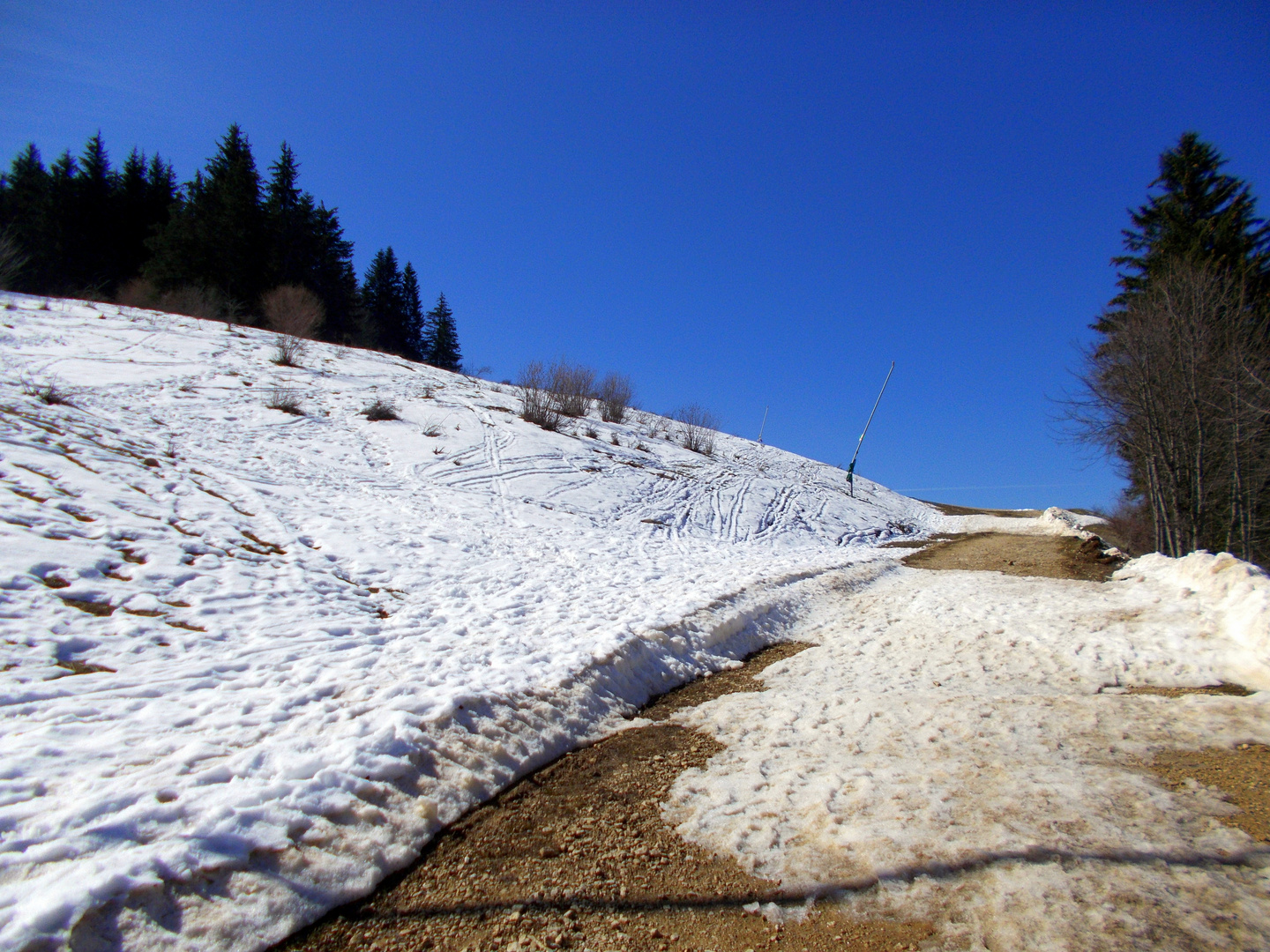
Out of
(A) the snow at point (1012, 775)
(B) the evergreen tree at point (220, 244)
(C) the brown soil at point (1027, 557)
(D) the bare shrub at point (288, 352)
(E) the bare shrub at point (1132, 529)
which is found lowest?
(A) the snow at point (1012, 775)

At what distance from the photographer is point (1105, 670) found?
5.60 metres

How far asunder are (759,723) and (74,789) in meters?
4.12

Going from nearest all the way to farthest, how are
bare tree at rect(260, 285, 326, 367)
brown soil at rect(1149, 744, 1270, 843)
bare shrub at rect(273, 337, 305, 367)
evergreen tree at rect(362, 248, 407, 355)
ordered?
brown soil at rect(1149, 744, 1270, 843) → bare shrub at rect(273, 337, 305, 367) → bare tree at rect(260, 285, 326, 367) → evergreen tree at rect(362, 248, 407, 355)

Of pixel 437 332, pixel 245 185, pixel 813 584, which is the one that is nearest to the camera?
pixel 813 584

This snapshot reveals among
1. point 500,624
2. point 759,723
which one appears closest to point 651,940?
point 759,723

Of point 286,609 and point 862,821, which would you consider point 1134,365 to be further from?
point 286,609

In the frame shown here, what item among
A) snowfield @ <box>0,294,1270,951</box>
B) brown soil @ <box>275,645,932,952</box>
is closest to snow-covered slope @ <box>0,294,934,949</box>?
snowfield @ <box>0,294,1270,951</box>

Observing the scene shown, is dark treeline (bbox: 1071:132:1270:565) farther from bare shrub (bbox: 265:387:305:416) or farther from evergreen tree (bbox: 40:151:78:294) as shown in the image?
evergreen tree (bbox: 40:151:78:294)

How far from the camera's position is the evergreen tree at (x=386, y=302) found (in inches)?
1852

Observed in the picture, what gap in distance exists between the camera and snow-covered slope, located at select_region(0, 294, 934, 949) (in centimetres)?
245

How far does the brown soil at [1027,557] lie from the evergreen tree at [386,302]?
1705 inches

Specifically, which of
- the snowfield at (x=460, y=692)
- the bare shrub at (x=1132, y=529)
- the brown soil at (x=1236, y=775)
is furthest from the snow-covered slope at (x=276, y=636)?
the bare shrub at (x=1132, y=529)

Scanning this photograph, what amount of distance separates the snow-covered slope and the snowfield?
0.08 ft

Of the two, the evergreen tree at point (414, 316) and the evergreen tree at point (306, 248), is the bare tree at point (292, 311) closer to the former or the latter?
the evergreen tree at point (306, 248)
